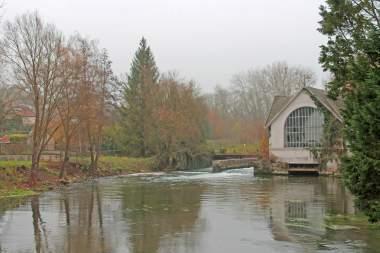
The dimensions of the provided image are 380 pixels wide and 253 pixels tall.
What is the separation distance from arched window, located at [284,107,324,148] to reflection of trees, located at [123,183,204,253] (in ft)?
64.6

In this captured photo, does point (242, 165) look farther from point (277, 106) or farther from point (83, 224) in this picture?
point (83, 224)

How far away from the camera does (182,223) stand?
17.9 m

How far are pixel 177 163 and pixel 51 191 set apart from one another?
2983 cm

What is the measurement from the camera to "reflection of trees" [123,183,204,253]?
1445cm

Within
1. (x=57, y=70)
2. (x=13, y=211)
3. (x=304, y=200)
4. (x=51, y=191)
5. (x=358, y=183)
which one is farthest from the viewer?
(x=57, y=70)

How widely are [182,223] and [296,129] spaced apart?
110 feet

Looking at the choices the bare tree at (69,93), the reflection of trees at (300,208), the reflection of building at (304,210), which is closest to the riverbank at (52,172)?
the bare tree at (69,93)

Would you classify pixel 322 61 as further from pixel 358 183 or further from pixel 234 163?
pixel 234 163

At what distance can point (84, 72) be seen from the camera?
1639 inches

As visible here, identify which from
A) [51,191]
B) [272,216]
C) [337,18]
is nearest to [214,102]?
[51,191]

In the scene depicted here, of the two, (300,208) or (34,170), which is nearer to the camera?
(300,208)

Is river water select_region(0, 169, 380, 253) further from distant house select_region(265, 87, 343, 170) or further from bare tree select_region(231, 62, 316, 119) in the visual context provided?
bare tree select_region(231, 62, 316, 119)

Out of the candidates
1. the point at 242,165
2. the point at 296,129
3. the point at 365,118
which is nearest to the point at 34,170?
the point at 296,129

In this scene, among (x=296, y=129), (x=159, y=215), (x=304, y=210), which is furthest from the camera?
(x=296, y=129)
